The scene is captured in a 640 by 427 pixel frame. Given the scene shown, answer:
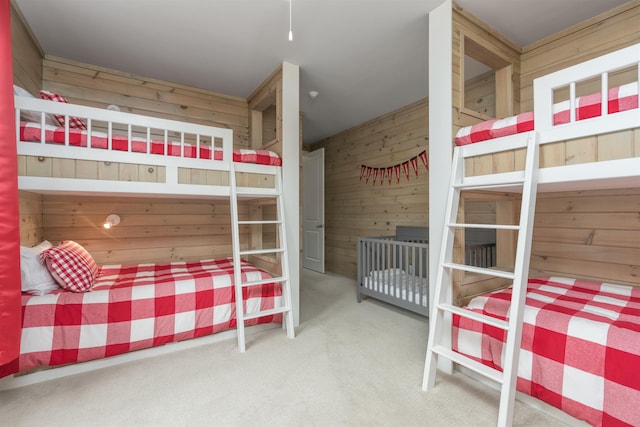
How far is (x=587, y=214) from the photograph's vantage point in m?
2.18

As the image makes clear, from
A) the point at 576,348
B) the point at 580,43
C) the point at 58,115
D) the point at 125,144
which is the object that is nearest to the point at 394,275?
the point at 576,348

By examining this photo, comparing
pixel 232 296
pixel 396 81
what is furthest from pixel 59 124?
pixel 396 81

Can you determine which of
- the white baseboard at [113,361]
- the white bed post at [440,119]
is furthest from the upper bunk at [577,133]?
the white baseboard at [113,361]

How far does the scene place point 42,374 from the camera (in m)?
1.78

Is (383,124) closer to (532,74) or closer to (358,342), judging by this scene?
(532,74)

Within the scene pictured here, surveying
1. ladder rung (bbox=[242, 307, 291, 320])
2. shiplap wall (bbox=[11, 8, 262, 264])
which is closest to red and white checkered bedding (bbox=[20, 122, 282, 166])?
shiplap wall (bbox=[11, 8, 262, 264])

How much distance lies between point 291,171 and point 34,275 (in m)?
1.95

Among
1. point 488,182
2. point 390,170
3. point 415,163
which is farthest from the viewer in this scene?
point 390,170

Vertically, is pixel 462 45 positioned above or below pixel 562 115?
above

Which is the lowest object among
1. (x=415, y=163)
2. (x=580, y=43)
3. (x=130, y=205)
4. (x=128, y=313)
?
(x=128, y=313)

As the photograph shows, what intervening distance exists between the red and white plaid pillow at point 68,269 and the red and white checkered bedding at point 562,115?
8.75 ft

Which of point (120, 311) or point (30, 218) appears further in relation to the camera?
point (30, 218)

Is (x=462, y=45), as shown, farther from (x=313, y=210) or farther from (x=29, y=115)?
(x=313, y=210)

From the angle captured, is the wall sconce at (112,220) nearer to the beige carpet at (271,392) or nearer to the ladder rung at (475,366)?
the beige carpet at (271,392)
